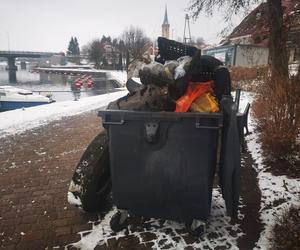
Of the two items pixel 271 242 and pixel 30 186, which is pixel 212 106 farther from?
pixel 30 186

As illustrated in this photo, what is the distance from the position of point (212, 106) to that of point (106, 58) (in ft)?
253

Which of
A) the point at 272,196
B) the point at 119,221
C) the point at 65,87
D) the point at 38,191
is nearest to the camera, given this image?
the point at 119,221

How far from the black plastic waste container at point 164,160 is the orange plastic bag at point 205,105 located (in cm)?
15

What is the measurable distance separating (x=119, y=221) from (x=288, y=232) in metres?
1.55

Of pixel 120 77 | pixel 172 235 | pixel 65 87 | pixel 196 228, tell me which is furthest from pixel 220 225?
pixel 65 87

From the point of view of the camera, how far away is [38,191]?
148 inches

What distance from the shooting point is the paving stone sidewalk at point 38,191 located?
9.12 ft

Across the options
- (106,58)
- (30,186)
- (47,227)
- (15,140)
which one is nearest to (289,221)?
(47,227)

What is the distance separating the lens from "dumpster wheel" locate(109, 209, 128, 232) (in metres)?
2.82

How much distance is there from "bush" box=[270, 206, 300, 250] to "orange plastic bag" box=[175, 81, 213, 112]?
1341 mm

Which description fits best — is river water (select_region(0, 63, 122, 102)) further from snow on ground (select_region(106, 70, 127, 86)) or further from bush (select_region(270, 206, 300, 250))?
bush (select_region(270, 206, 300, 250))

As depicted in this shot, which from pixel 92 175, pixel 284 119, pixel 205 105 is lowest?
pixel 92 175

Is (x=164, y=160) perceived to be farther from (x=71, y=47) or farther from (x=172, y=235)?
(x=71, y=47)

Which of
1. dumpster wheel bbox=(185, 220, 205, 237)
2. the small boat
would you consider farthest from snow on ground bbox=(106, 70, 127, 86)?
→ dumpster wheel bbox=(185, 220, 205, 237)
